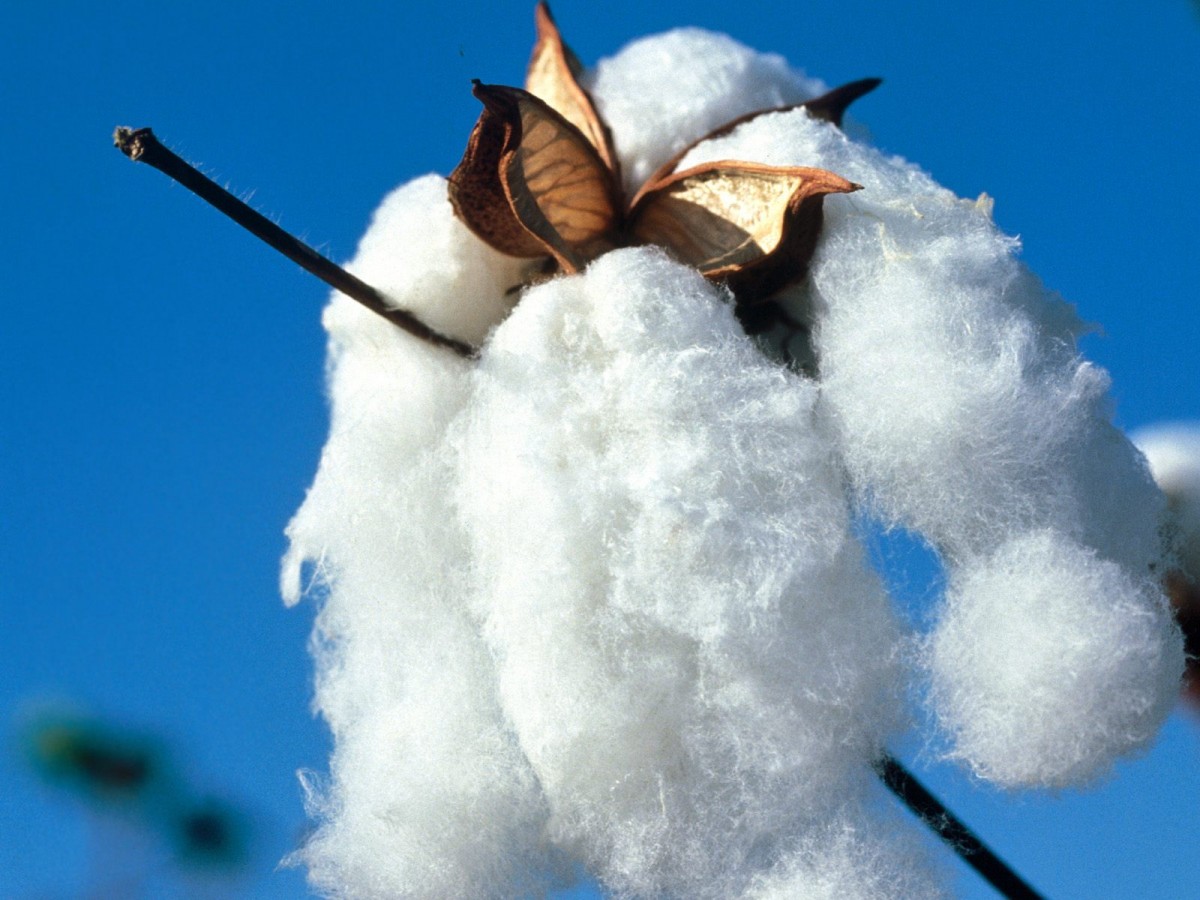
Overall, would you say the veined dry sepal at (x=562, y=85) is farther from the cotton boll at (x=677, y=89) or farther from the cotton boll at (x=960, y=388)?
the cotton boll at (x=960, y=388)

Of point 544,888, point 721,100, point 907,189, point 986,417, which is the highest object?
point 721,100

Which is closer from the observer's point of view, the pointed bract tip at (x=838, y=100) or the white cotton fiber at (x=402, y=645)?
the white cotton fiber at (x=402, y=645)

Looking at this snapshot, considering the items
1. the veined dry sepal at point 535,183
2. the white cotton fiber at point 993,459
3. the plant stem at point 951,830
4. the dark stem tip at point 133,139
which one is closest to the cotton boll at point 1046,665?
the white cotton fiber at point 993,459

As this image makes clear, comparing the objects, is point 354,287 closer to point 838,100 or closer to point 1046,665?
point 838,100

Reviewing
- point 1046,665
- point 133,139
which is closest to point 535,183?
point 133,139

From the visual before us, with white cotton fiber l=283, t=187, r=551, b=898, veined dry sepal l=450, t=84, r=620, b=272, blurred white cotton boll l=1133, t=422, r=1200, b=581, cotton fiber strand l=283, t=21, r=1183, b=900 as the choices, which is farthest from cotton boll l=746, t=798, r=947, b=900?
veined dry sepal l=450, t=84, r=620, b=272

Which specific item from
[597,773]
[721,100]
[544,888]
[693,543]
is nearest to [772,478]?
[693,543]

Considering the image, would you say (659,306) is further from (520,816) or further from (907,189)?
(520,816)
